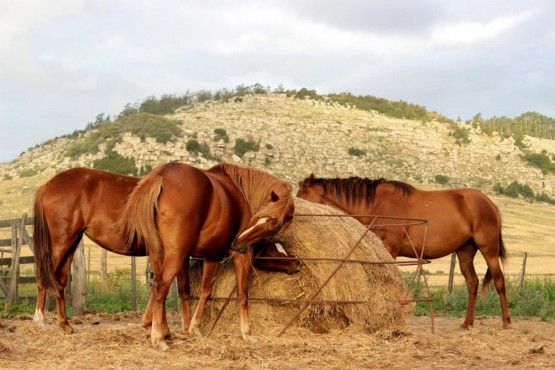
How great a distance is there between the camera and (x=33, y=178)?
48094mm

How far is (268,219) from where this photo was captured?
25.9 feet

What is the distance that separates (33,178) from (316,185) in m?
40.7

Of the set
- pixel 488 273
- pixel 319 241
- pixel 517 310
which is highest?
pixel 319 241

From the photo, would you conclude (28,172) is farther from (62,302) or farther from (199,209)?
(199,209)

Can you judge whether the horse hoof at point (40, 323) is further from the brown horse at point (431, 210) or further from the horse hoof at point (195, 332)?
the brown horse at point (431, 210)

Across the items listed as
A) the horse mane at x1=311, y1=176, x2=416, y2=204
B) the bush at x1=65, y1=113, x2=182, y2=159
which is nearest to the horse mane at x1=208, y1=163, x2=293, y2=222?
the horse mane at x1=311, y1=176, x2=416, y2=204

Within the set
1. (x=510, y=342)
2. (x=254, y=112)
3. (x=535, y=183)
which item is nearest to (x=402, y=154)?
(x=535, y=183)

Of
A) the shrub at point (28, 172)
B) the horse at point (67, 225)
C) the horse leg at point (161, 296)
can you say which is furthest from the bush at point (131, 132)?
the horse leg at point (161, 296)

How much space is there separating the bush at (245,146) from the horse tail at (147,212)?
44298 millimetres

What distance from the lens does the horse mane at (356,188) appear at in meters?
11.0

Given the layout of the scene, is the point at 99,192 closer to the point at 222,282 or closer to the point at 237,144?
the point at 222,282

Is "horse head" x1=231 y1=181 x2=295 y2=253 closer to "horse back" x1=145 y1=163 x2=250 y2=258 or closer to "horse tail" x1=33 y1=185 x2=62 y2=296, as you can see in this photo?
"horse back" x1=145 y1=163 x2=250 y2=258

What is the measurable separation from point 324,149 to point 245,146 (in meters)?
6.68

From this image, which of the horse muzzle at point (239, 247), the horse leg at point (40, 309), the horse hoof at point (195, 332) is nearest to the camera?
the horse muzzle at point (239, 247)
